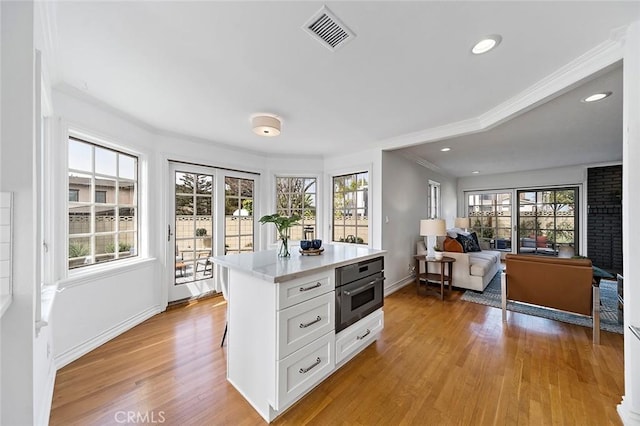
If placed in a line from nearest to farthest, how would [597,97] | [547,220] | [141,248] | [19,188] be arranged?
1. [19,188]
2. [597,97]
3. [141,248]
4. [547,220]

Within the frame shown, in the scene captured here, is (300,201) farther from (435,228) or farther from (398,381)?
(398,381)

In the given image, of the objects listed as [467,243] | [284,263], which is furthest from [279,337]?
[467,243]

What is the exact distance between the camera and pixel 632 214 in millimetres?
1440

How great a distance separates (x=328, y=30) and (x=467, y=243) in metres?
4.93

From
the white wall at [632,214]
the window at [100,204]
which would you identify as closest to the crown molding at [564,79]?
the white wall at [632,214]

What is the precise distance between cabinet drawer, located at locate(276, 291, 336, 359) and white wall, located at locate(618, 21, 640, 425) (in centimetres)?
180

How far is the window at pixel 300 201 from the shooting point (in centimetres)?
454

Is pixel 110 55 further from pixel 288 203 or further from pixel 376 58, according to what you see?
pixel 288 203

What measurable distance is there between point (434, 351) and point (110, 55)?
11.4ft

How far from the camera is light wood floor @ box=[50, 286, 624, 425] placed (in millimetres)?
1547

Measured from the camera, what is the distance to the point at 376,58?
5.61 feet

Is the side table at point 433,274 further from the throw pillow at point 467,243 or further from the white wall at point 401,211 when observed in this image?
the throw pillow at point 467,243

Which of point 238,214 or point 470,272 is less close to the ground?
point 238,214

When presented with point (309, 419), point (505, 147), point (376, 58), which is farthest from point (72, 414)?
point (505, 147)
